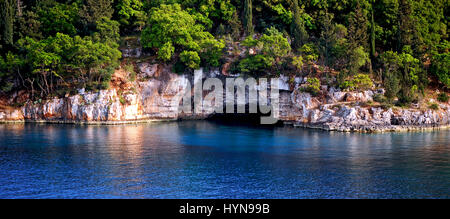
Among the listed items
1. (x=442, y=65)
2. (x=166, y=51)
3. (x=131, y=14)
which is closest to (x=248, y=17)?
(x=166, y=51)

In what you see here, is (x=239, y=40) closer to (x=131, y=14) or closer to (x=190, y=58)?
(x=190, y=58)

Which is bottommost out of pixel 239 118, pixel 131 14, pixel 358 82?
pixel 239 118

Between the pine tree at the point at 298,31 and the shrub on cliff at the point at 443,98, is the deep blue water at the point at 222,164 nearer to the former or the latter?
the shrub on cliff at the point at 443,98

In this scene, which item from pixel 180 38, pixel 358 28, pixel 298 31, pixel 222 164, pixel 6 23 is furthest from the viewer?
pixel 298 31

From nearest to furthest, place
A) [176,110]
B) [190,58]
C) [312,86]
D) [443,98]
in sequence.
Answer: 1. [312,86]
2. [443,98]
3. [190,58]
4. [176,110]

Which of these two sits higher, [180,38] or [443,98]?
[180,38]

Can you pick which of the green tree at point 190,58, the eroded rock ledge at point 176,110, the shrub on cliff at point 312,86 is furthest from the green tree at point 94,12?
the shrub on cliff at point 312,86

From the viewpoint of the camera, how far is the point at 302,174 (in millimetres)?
48156

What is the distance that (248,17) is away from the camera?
334 ft

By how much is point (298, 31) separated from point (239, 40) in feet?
43.9

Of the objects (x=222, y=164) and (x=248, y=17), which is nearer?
(x=222, y=164)

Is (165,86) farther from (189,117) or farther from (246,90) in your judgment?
(246,90)

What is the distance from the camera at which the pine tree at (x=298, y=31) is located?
99062 millimetres
